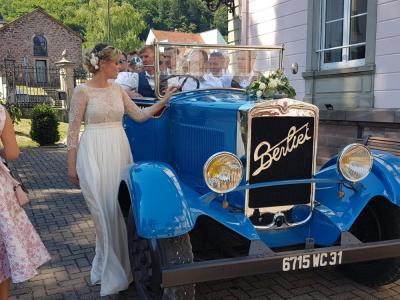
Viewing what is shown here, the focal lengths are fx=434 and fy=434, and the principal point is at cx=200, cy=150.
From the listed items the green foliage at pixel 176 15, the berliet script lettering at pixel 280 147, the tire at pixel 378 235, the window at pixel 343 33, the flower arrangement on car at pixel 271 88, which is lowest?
the tire at pixel 378 235

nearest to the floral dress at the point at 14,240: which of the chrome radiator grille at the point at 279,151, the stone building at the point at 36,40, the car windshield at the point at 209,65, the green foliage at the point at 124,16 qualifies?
the chrome radiator grille at the point at 279,151

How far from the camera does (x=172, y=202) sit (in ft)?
8.94

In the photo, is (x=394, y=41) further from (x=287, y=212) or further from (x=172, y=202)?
(x=172, y=202)

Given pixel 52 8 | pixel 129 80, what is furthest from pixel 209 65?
pixel 52 8

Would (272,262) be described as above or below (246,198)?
below

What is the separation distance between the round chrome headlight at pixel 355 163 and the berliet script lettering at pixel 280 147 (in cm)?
31

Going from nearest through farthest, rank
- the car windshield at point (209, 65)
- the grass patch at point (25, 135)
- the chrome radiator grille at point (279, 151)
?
the chrome radiator grille at point (279, 151) < the car windshield at point (209, 65) < the grass patch at point (25, 135)

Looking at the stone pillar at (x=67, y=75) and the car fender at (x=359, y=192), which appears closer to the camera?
the car fender at (x=359, y=192)

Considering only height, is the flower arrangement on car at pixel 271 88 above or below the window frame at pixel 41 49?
below

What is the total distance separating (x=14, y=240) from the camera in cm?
268

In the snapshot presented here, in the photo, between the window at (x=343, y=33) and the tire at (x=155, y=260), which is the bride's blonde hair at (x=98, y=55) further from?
the window at (x=343, y=33)

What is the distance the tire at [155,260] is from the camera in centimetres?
262

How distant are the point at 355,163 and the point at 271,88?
0.85 meters

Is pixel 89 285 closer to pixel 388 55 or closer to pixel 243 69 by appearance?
pixel 243 69
